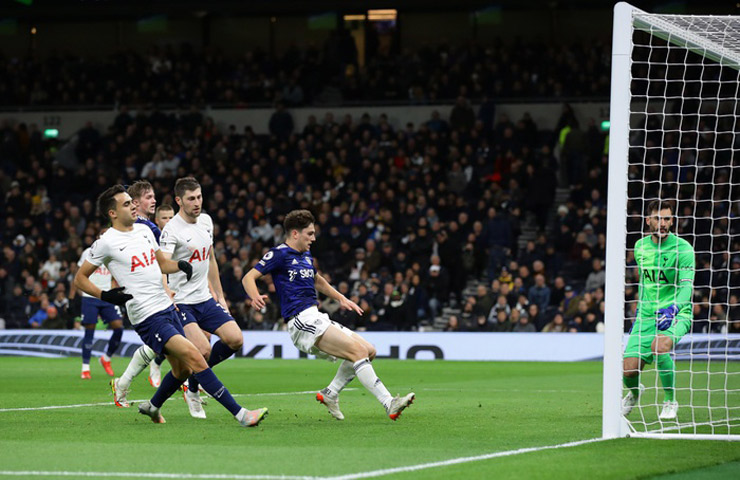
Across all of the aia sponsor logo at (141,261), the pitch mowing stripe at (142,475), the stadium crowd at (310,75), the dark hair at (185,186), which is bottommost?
the pitch mowing stripe at (142,475)

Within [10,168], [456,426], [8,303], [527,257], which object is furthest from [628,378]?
[10,168]

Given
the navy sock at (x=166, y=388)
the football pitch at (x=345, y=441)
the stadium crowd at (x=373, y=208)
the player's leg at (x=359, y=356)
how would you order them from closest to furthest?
the football pitch at (x=345, y=441), the navy sock at (x=166, y=388), the player's leg at (x=359, y=356), the stadium crowd at (x=373, y=208)

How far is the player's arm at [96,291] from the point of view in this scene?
31.7 feet

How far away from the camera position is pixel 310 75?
3500 centimetres

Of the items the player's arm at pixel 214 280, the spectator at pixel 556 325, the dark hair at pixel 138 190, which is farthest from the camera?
the spectator at pixel 556 325

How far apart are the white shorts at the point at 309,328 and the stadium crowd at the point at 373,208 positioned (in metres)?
13.6

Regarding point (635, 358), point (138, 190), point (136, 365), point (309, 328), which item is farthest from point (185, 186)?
point (635, 358)

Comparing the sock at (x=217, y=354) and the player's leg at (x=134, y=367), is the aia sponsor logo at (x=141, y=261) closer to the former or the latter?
the sock at (x=217, y=354)

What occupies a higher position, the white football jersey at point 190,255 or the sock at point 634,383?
the white football jersey at point 190,255

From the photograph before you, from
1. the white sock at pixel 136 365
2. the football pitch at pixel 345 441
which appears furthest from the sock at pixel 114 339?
the white sock at pixel 136 365

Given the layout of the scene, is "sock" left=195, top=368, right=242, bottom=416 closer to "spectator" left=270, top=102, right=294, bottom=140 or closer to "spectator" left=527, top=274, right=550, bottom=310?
"spectator" left=527, top=274, right=550, bottom=310

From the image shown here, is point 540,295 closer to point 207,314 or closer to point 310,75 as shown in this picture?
point 310,75

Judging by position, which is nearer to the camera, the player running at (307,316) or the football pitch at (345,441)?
the football pitch at (345,441)

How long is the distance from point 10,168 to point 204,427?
26028 millimetres
